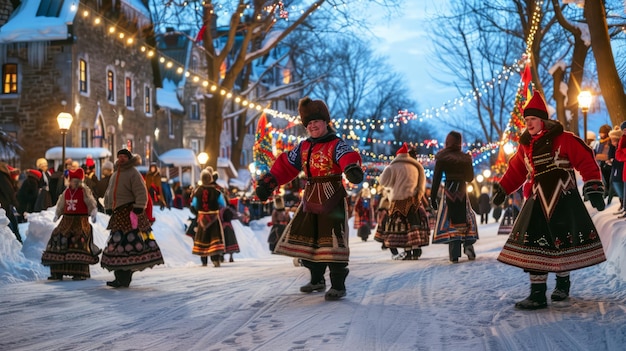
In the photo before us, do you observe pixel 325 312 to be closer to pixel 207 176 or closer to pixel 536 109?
pixel 536 109

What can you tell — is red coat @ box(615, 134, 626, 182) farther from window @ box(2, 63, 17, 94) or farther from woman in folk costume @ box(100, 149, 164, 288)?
window @ box(2, 63, 17, 94)

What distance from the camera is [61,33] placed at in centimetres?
3231

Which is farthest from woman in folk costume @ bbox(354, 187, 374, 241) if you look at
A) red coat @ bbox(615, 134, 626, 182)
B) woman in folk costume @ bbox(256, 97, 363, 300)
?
woman in folk costume @ bbox(256, 97, 363, 300)

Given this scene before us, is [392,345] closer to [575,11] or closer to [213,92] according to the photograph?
[575,11]

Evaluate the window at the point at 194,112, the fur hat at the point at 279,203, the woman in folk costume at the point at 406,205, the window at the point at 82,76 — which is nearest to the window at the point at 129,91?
the window at the point at 82,76

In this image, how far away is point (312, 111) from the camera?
352 inches

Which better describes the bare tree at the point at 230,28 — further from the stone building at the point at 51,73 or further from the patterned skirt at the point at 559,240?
the patterned skirt at the point at 559,240

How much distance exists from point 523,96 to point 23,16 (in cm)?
1845

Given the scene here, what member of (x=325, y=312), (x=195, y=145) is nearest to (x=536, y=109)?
(x=325, y=312)

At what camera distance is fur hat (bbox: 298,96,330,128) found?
8.94 metres

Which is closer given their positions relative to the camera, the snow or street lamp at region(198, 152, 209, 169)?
the snow

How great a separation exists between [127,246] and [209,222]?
5666mm

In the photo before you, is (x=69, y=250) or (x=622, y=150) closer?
(x=69, y=250)

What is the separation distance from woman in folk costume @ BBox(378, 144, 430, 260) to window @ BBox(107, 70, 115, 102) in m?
24.2
